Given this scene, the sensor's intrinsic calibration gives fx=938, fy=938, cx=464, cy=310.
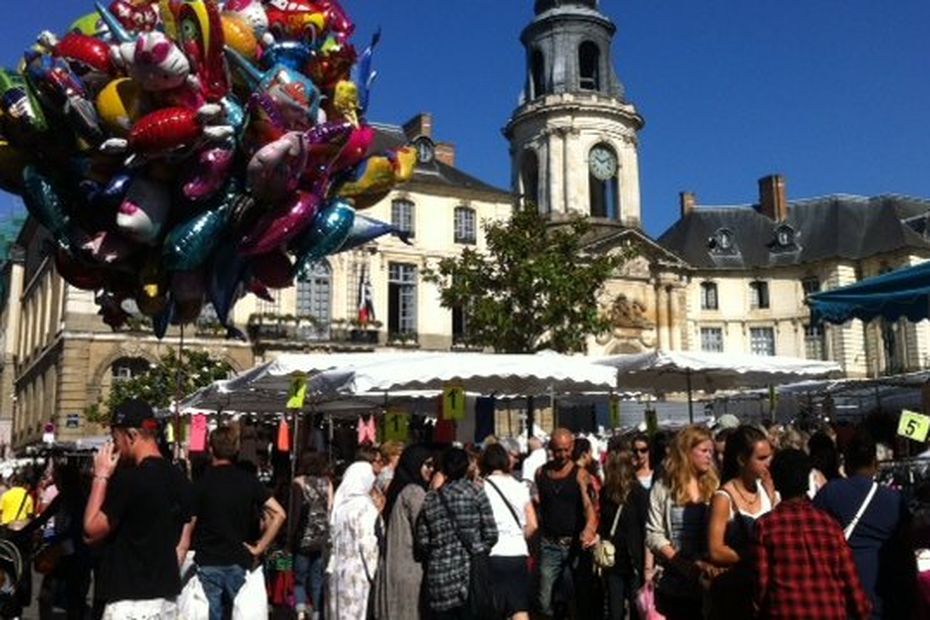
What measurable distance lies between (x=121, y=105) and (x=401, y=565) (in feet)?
12.0

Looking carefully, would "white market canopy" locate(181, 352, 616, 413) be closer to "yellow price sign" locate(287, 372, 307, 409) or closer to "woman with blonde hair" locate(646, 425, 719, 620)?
"yellow price sign" locate(287, 372, 307, 409)

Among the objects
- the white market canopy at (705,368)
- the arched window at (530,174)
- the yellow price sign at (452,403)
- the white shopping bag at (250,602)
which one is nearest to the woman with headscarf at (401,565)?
the white shopping bag at (250,602)

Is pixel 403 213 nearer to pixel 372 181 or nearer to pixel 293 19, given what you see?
pixel 372 181

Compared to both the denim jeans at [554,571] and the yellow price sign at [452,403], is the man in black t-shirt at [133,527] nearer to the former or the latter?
the denim jeans at [554,571]

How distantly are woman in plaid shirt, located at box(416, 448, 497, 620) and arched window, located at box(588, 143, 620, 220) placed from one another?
136ft

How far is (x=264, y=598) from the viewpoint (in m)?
6.82

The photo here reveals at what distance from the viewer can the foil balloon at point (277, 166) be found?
6098 millimetres

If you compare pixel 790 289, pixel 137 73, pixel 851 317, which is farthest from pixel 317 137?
pixel 790 289

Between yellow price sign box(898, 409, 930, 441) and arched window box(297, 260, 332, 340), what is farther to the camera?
arched window box(297, 260, 332, 340)

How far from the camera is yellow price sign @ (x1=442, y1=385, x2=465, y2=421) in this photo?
12172mm

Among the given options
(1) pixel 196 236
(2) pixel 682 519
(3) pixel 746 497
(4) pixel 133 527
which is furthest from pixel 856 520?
(1) pixel 196 236

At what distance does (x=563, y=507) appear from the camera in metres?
8.12

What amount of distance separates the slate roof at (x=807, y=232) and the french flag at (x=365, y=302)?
76.9ft

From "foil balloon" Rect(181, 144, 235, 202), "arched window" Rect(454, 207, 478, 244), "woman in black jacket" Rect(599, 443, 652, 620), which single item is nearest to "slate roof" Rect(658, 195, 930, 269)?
"arched window" Rect(454, 207, 478, 244)
